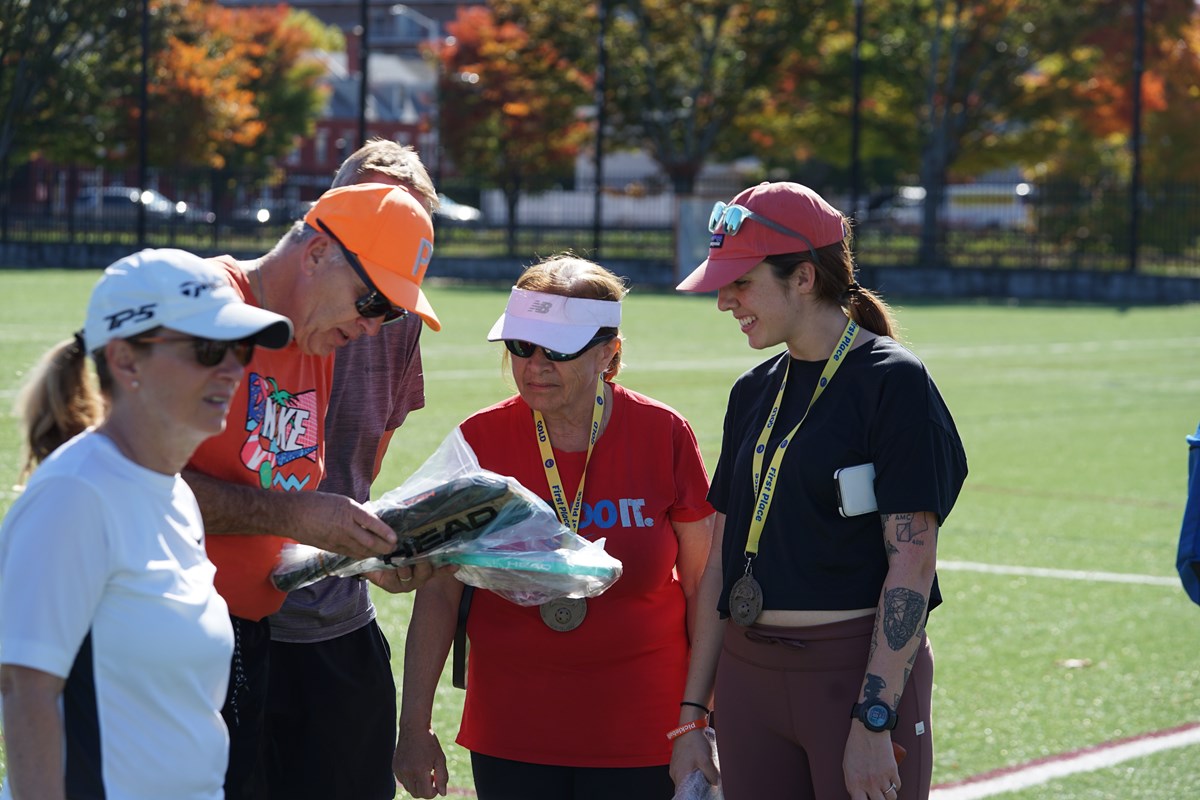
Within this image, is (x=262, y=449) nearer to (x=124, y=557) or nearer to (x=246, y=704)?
(x=246, y=704)

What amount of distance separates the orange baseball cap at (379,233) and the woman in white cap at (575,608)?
1.70 ft

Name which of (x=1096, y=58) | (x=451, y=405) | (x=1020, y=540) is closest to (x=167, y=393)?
(x=1020, y=540)

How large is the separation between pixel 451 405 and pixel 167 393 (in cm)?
1223

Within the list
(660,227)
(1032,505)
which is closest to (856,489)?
(1032,505)

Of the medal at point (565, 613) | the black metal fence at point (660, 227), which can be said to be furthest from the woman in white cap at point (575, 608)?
the black metal fence at point (660, 227)

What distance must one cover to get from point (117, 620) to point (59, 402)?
1.36 feet

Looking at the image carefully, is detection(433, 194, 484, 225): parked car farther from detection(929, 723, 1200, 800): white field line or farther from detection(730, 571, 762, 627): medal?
detection(730, 571, 762, 627): medal

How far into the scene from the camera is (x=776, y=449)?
379 cm

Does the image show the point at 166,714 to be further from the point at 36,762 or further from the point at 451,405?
the point at 451,405

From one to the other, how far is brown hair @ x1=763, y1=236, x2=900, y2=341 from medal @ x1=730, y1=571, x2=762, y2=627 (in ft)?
2.26

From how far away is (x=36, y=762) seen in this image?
2646 millimetres

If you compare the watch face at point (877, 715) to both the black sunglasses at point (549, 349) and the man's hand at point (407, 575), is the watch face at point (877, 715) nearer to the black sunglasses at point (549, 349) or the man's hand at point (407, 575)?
the man's hand at point (407, 575)

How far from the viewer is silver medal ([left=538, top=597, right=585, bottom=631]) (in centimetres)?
416

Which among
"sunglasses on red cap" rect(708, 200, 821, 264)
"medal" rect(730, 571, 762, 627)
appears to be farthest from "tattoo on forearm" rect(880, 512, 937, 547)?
"sunglasses on red cap" rect(708, 200, 821, 264)
